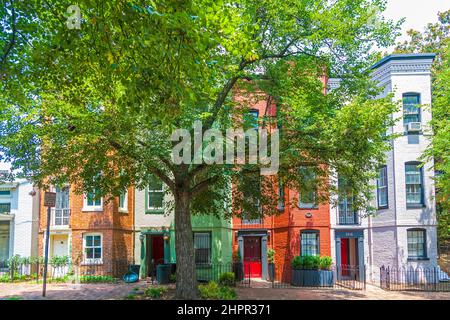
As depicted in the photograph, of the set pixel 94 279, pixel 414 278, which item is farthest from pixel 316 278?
pixel 94 279

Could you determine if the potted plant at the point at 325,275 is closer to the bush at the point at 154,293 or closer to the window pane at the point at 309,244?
the window pane at the point at 309,244

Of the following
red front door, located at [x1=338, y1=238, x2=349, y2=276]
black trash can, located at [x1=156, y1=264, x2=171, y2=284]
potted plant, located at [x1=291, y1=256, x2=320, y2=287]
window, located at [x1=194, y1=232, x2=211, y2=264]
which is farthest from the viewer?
red front door, located at [x1=338, y1=238, x2=349, y2=276]

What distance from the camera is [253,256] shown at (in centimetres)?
2622

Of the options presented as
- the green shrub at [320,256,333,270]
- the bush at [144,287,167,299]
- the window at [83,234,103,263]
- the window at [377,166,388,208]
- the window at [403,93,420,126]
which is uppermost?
the window at [403,93,420,126]

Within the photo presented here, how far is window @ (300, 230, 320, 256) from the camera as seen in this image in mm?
24047

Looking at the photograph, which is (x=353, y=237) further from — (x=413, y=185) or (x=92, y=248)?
(x=92, y=248)

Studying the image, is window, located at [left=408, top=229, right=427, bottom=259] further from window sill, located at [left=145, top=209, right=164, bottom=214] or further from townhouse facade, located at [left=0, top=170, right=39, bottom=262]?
townhouse facade, located at [left=0, top=170, right=39, bottom=262]

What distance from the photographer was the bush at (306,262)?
21797 mm

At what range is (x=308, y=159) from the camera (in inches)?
570

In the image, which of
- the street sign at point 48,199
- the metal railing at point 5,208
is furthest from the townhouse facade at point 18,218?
the street sign at point 48,199

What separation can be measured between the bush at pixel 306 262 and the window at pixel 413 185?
616cm

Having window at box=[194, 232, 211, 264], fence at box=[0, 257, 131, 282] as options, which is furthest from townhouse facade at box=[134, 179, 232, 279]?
fence at box=[0, 257, 131, 282]

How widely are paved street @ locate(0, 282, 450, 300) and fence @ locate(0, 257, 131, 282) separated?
6.49 ft

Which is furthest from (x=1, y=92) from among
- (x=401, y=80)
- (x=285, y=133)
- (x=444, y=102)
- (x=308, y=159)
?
(x=401, y=80)
